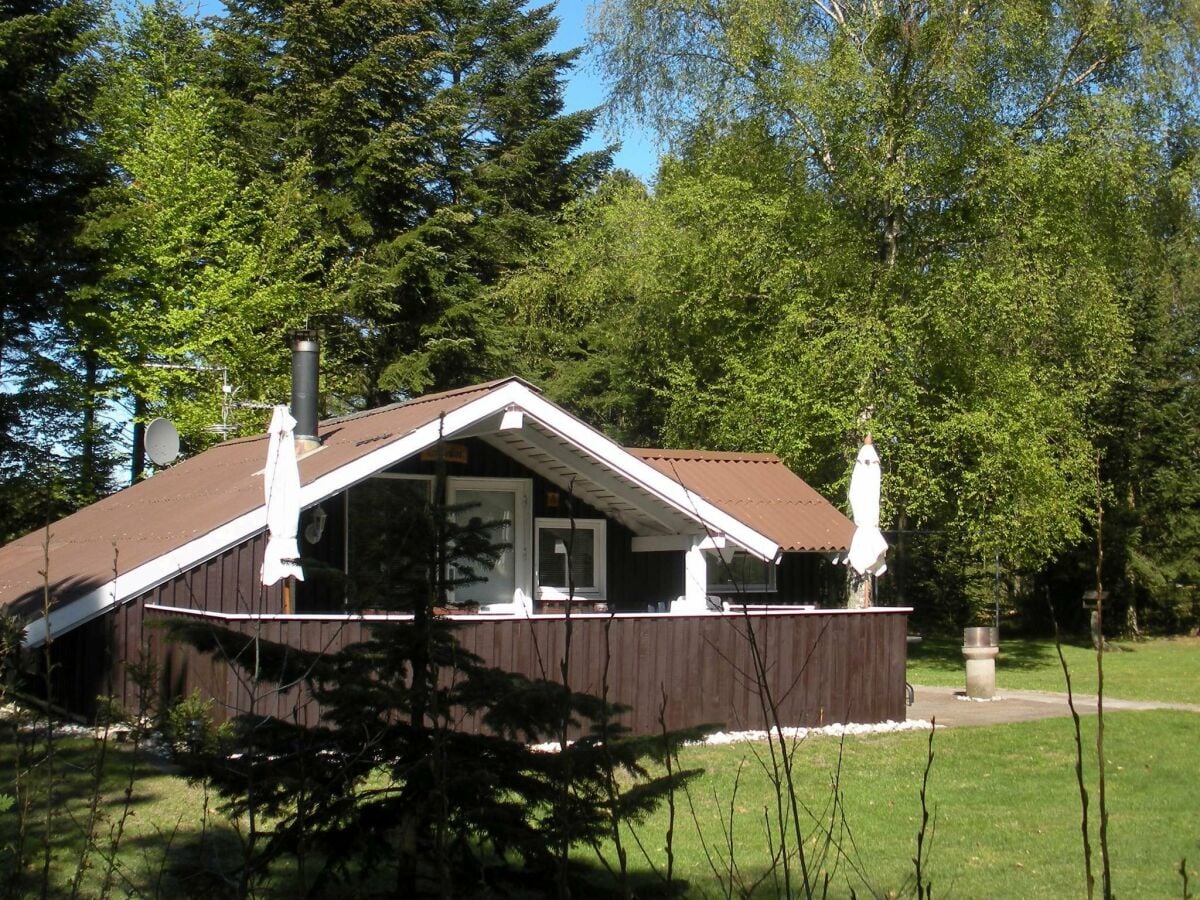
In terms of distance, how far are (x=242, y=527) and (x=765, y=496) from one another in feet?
32.2

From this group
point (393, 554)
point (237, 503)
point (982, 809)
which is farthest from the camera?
point (237, 503)

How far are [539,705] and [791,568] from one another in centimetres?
1692

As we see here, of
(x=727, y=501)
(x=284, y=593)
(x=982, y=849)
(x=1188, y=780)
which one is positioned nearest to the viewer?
(x=982, y=849)

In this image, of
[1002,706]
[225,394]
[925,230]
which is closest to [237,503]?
[1002,706]

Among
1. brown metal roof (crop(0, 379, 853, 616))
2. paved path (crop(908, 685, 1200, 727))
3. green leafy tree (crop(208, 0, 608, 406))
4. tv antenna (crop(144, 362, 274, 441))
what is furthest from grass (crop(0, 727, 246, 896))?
green leafy tree (crop(208, 0, 608, 406))

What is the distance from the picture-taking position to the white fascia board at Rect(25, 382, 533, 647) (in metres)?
12.3

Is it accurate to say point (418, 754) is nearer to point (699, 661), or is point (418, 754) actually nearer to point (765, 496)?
point (699, 661)

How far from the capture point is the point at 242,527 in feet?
44.2

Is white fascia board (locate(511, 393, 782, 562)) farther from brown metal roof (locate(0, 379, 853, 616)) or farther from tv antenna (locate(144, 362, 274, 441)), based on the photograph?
tv antenna (locate(144, 362, 274, 441))

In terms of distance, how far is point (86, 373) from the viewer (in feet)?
96.7

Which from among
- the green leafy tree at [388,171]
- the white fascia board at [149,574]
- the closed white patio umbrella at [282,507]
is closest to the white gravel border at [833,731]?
the closed white patio umbrella at [282,507]

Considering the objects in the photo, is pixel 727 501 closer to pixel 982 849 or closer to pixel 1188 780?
pixel 1188 780

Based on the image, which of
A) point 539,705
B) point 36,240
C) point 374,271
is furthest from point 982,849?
point 374,271

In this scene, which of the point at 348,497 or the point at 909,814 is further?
the point at 348,497
